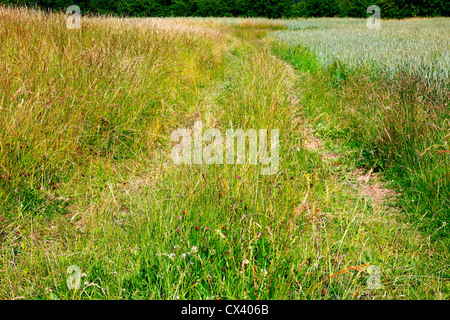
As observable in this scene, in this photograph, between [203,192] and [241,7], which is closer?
[203,192]

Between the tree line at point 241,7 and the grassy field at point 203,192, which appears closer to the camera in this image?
the grassy field at point 203,192

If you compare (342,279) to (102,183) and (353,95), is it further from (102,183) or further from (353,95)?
(353,95)

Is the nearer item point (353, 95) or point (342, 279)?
point (342, 279)

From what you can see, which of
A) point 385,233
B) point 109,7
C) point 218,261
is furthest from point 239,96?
point 109,7

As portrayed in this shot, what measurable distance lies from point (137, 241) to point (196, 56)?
20.7 ft

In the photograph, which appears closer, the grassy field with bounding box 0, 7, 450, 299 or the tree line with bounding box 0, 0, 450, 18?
the grassy field with bounding box 0, 7, 450, 299

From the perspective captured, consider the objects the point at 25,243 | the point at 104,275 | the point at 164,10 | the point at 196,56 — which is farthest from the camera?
the point at 164,10

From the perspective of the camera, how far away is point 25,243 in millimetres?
1941

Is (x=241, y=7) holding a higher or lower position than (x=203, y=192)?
higher

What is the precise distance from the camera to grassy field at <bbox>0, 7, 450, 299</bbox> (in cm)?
152

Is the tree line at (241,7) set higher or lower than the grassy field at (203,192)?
higher

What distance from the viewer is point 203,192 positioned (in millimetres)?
1932

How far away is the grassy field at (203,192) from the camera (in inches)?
59.8

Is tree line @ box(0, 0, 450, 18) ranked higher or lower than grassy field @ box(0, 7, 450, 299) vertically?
higher
